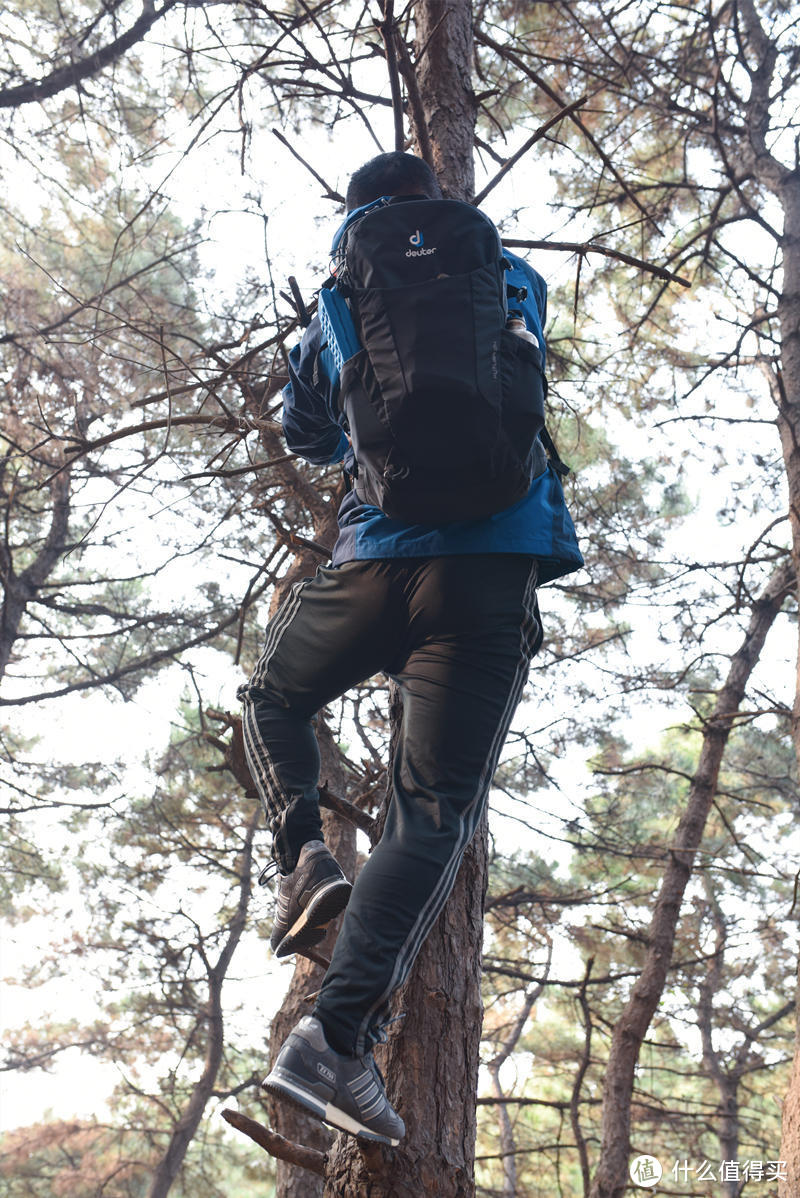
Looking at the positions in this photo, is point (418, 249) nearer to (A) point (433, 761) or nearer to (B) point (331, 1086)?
(A) point (433, 761)

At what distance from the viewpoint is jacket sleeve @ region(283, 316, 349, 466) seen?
2268 mm

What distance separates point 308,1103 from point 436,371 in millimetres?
1303

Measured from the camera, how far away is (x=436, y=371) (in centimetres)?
171

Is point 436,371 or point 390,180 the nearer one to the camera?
point 436,371

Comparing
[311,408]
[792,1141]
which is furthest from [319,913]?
[792,1141]

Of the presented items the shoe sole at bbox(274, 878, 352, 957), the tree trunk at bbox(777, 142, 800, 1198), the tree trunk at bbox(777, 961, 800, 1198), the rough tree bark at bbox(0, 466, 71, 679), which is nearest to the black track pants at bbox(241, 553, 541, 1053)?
the shoe sole at bbox(274, 878, 352, 957)

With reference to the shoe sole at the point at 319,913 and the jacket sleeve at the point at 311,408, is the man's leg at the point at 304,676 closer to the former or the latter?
the shoe sole at the point at 319,913

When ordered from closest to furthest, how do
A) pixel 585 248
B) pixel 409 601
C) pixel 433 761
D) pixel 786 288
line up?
1. pixel 433 761
2. pixel 409 601
3. pixel 585 248
4. pixel 786 288

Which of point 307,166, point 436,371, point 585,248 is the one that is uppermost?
point 307,166

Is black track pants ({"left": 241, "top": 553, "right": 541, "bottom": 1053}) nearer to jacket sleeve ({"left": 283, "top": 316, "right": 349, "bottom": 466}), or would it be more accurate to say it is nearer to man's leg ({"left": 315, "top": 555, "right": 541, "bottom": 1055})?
man's leg ({"left": 315, "top": 555, "right": 541, "bottom": 1055})

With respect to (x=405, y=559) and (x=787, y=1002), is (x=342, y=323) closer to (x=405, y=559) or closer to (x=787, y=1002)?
(x=405, y=559)

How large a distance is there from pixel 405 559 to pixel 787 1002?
1444 cm

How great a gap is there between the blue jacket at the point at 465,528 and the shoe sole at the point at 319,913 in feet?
2.21

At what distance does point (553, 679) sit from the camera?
8570 millimetres
